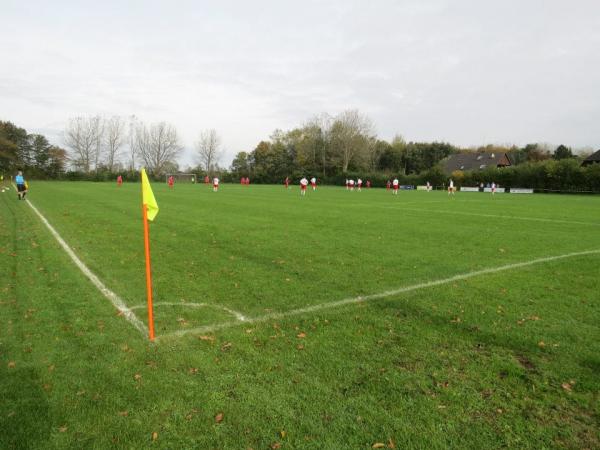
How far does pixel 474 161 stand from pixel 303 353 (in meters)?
87.9

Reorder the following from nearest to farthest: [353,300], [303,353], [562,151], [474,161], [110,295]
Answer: [303,353]
[353,300]
[110,295]
[562,151]
[474,161]

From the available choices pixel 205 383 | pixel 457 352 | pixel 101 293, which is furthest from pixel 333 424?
pixel 101 293

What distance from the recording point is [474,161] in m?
83.6

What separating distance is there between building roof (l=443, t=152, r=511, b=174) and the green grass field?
8000 centimetres

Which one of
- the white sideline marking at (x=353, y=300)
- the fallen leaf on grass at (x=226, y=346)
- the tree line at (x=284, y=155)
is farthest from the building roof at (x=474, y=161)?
the fallen leaf on grass at (x=226, y=346)

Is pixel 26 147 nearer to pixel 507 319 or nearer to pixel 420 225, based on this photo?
pixel 420 225

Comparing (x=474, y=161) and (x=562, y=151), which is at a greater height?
(x=562, y=151)

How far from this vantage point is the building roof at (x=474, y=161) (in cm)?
8181

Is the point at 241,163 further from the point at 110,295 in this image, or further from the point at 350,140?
the point at 110,295

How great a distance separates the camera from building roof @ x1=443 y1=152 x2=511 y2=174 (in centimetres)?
8181

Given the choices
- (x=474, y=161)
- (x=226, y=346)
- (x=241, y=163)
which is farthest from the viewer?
(x=241, y=163)

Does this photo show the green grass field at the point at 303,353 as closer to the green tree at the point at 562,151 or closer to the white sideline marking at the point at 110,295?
the white sideline marking at the point at 110,295

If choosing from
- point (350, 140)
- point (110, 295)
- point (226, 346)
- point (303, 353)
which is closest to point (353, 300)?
point (303, 353)

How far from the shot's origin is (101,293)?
6.76 meters
